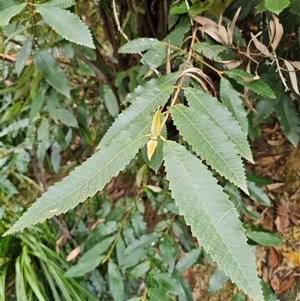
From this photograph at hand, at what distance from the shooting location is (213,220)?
443 mm

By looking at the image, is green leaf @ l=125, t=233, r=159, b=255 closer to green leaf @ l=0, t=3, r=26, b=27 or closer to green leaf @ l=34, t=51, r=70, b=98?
green leaf @ l=34, t=51, r=70, b=98

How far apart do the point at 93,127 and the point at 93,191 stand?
39.8 inches

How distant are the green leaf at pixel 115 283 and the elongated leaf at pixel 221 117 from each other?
24.7 inches

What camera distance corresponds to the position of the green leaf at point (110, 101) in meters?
1.17

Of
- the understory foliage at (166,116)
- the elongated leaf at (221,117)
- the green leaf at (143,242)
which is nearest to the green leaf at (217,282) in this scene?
the understory foliage at (166,116)

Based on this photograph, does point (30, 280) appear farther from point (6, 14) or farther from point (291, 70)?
point (291, 70)

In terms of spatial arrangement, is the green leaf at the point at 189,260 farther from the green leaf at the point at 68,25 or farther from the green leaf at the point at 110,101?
the green leaf at the point at 68,25

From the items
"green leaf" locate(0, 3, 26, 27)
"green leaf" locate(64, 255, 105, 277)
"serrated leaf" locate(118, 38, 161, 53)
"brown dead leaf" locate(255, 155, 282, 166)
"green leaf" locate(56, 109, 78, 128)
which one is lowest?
"brown dead leaf" locate(255, 155, 282, 166)

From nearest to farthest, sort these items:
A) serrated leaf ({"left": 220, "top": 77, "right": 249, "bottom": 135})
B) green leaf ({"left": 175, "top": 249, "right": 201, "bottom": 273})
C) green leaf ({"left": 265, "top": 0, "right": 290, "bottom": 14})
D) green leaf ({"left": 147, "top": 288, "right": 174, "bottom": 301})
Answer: green leaf ({"left": 265, "top": 0, "right": 290, "bottom": 14}) < serrated leaf ({"left": 220, "top": 77, "right": 249, "bottom": 135}) < green leaf ({"left": 147, "top": 288, "right": 174, "bottom": 301}) < green leaf ({"left": 175, "top": 249, "right": 201, "bottom": 273})

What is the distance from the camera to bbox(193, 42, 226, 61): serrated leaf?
78cm

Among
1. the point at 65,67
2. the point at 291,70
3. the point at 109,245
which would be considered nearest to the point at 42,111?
the point at 65,67

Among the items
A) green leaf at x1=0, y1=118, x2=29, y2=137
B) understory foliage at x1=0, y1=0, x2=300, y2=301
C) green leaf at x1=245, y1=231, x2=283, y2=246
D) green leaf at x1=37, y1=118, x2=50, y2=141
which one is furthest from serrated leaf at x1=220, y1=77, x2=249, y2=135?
green leaf at x1=0, y1=118, x2=29, y2=137

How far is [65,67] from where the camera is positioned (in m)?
1.33

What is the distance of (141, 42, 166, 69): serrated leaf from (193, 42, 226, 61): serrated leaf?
71 mm
